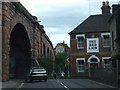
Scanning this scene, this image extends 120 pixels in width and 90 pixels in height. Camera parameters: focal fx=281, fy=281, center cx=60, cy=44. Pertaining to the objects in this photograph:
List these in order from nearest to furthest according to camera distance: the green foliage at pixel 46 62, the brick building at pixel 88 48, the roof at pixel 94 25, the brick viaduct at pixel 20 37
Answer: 1. the brick viaduct at pixel 20 37
2. the green foliage at pixel 46 62
3. the brick building at pixel 88 48
4. the roof at pixel 94 25

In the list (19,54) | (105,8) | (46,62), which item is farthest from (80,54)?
(19,54)

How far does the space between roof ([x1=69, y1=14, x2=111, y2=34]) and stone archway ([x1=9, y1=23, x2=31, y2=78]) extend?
493 inches

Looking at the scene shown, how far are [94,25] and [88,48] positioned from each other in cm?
423

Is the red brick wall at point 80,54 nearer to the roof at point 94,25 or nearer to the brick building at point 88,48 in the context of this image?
the brick building at point 88,48

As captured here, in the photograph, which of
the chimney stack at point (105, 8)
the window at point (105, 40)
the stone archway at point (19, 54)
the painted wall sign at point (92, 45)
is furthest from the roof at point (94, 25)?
the stone archway at point (19, 54)

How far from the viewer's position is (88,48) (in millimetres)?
45375

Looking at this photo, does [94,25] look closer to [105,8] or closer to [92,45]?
[92,45]

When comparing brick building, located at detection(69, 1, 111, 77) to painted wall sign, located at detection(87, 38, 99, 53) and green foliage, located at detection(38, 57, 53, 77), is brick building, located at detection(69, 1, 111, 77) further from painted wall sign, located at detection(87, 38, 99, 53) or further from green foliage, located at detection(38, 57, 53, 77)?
green foliage, located at detection(38, 57, 53, 77)

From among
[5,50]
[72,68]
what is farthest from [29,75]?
[72,68]

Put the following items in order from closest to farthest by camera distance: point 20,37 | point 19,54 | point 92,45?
point 20,37, point 19,54, point 92,45

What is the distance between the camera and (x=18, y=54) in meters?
35.4

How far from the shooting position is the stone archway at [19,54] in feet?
112

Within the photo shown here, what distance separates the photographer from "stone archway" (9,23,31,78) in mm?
34219

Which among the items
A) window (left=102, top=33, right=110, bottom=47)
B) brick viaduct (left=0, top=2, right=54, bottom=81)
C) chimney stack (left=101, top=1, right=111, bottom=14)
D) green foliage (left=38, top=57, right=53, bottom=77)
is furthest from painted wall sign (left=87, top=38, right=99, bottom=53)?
brick viaduct (left=0, top=2, right=54, bottom=81)
